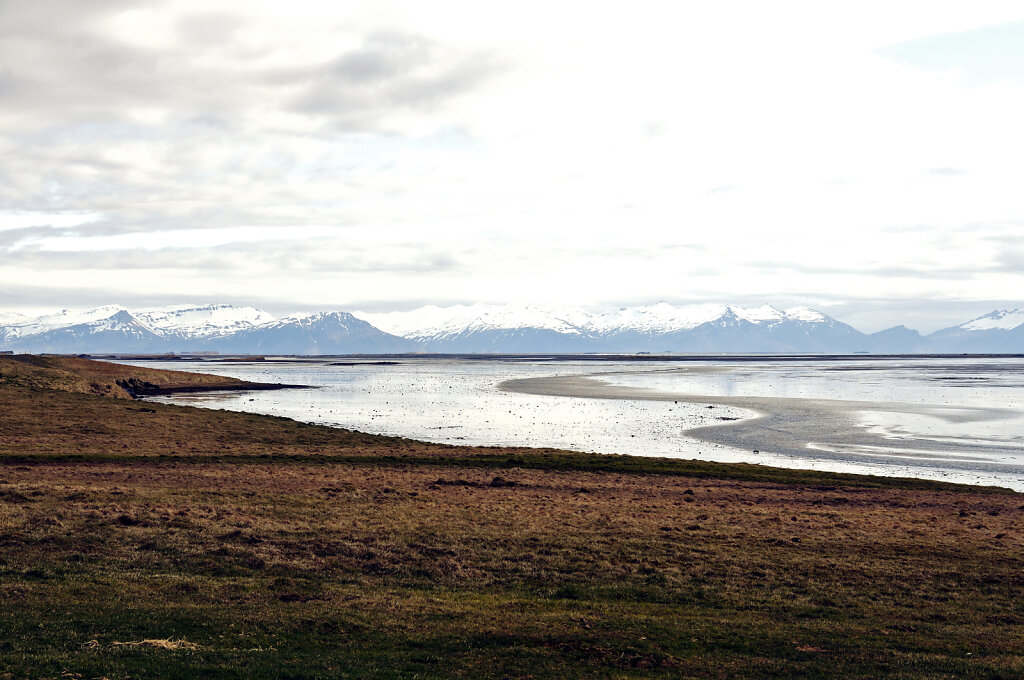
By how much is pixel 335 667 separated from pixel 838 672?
10.7 metres

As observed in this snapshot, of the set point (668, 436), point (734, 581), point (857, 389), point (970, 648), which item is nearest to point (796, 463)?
point (668, 436)

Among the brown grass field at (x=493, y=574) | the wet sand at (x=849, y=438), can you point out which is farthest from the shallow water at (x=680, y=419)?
the brown grass field at (x=493, y=574)

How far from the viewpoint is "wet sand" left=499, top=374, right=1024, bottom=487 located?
57.0 m

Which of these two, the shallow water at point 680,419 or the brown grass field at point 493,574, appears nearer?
the brown grass field at point 493,574

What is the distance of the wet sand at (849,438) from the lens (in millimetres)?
56969

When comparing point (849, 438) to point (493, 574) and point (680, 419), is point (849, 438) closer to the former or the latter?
point (680, 419)

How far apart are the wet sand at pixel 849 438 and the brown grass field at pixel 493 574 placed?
12519mm

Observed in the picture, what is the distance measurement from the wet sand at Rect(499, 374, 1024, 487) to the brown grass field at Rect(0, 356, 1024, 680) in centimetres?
1252

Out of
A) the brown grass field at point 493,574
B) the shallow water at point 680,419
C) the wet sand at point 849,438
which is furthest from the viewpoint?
the shallow water at point 680,419

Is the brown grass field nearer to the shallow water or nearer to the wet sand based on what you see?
the shallow water

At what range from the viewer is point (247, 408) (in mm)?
102688

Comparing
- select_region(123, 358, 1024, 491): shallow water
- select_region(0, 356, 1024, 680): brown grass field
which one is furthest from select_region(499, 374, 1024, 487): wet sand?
select_region(0, 356, 1024, 680): brown grass field

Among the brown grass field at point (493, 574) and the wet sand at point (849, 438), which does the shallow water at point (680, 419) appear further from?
the brown grass field at point (493, 574)

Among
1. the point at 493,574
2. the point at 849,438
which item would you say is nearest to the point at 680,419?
the point at 849,438
